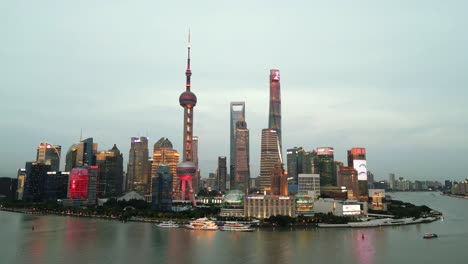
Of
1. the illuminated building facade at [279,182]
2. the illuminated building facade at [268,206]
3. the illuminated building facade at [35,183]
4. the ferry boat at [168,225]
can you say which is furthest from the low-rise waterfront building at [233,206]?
the illuminated building facade at [35,183]

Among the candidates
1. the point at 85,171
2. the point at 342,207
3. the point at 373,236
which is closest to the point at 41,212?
the point at 85,171

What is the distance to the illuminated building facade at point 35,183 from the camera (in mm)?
191125

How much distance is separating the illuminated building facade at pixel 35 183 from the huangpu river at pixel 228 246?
362 ft

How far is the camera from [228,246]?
6569 centimetres

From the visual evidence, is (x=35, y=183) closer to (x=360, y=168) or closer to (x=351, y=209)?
(x=351, y=209)

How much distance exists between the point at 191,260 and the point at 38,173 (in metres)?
171

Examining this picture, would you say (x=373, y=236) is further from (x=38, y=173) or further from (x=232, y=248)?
(x=38, y=173)

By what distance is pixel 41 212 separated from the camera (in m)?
151

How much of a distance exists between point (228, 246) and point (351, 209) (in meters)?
62.5

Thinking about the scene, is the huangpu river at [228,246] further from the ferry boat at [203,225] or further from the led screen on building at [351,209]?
the led screen on building at [351,209]

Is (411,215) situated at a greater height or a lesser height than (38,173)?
lesser

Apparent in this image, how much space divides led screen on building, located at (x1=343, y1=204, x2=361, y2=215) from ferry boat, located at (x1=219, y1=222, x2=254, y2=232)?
37629 millimetres

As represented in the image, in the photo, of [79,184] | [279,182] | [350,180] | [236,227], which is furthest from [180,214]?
[350,180]

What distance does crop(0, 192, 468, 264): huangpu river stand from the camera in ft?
184
